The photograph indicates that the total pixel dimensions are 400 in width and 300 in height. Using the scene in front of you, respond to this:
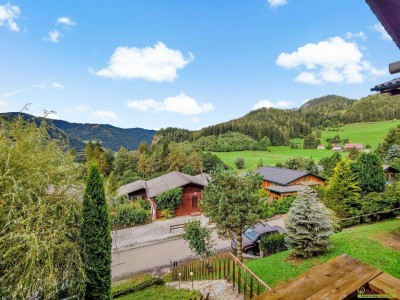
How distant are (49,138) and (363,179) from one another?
80.9 feet

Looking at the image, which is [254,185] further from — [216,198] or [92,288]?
[92,288]

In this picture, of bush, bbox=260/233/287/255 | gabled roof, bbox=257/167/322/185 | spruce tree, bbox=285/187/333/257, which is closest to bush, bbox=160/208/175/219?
bush, bbox=260/233/287/255

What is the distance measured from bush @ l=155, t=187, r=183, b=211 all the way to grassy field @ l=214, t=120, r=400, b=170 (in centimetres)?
3733

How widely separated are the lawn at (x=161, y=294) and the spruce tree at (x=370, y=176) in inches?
776

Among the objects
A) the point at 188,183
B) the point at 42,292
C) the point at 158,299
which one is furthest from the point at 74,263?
the point at 188,183

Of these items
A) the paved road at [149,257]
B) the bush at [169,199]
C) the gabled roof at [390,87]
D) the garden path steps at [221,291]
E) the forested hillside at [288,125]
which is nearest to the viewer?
the gabled roof at [390,87]

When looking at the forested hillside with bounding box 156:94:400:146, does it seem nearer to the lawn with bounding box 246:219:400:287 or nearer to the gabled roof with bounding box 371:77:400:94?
the lawn with bounding box 246:219:400:287

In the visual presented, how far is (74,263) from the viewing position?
8648 millimetres

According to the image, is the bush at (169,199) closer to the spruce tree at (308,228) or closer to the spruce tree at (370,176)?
the spruce tree at (370,176)

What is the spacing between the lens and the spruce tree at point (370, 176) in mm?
23328

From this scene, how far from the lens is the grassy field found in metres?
73.2

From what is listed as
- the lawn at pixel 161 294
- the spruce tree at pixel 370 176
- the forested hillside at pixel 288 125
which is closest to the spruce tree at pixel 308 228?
the lawn at pixel 161 294

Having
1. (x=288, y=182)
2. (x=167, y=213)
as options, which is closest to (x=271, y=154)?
(x=288, y=182)

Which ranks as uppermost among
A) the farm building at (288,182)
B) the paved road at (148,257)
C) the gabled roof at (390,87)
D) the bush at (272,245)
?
the gabled roof at (390,87)
